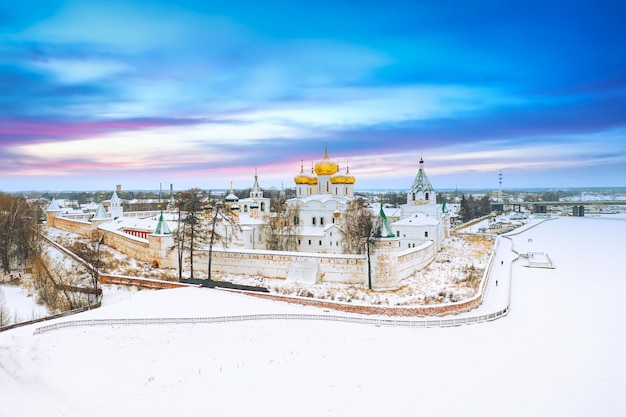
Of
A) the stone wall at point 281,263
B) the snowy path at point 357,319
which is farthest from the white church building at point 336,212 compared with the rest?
the snowy path at point 357,319

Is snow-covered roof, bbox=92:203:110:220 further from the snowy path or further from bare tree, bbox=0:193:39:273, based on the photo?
the snowy path

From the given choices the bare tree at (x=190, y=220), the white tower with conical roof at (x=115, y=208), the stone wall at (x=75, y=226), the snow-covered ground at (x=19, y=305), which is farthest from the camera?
the white tower with conical roof at (x=115, y=208)

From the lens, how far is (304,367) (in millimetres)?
11203

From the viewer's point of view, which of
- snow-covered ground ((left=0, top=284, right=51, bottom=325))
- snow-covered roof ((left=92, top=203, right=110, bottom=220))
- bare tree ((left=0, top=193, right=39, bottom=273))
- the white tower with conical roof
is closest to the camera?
snow-covered ground ((left=0, top=284, right=51, bottom=325))

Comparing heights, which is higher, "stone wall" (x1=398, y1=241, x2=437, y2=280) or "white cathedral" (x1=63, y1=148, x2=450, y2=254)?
"white cathedral" (x1=63, y1=148, x2=450, y2=254)

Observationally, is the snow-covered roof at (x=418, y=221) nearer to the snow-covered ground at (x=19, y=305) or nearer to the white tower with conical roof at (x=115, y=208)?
the snow-covered ground at (x=19, y=305)

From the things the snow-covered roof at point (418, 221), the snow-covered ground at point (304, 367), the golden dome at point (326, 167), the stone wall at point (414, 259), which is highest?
the golden dome at point (326, 167)

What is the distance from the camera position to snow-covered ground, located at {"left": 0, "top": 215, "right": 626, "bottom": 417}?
31.0 ft

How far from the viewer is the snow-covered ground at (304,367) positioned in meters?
9.46

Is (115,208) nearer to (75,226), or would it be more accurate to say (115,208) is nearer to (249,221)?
(75,226)

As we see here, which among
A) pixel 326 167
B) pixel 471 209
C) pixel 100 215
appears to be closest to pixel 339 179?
pixel 326 167

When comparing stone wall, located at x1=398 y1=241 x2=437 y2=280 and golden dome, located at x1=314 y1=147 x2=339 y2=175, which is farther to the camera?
golden dome, located at x1=314 y1=147 x2=339 y2=175

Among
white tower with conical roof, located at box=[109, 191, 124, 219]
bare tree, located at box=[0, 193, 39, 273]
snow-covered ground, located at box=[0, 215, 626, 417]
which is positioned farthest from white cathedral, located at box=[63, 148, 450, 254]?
snow-covered ground, located at box=[0, 215, 626, 417]

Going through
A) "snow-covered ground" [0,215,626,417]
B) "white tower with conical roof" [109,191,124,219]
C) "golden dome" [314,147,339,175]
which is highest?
"golden dome" [314,147,339,175]
